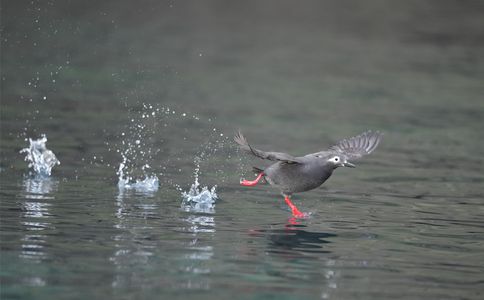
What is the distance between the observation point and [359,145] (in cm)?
1570

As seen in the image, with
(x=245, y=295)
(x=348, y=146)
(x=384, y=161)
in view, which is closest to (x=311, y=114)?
(x=384, y=161)

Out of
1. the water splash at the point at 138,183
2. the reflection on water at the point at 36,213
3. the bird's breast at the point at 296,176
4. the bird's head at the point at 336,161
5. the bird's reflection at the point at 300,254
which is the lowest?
the bird's reflection at the point at 300,254

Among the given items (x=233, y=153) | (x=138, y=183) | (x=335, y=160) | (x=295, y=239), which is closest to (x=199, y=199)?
(x=138, y=183)

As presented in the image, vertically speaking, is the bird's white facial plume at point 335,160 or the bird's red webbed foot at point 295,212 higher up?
the bird's white facial plume at point 335,160

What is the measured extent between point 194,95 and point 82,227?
14183 mm

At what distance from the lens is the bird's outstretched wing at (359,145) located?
15414mm

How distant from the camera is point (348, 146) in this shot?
15.8m

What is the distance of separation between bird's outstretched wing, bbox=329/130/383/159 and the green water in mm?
974

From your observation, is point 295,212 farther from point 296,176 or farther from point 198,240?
point 198,240

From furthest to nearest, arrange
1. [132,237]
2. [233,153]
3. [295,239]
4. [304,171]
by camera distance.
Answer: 1. [233,153]
2. [304,171]
3. [295,239]
4. [132,237]

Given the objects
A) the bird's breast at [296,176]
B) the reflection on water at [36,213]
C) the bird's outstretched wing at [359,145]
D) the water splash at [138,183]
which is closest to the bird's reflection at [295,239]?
the bird's breast at [296,176]

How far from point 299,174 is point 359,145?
5.66 feet

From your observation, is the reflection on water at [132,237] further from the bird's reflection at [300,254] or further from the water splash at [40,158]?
the water splash at [40,158]

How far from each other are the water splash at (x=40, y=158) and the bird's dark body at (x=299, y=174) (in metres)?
4.63
